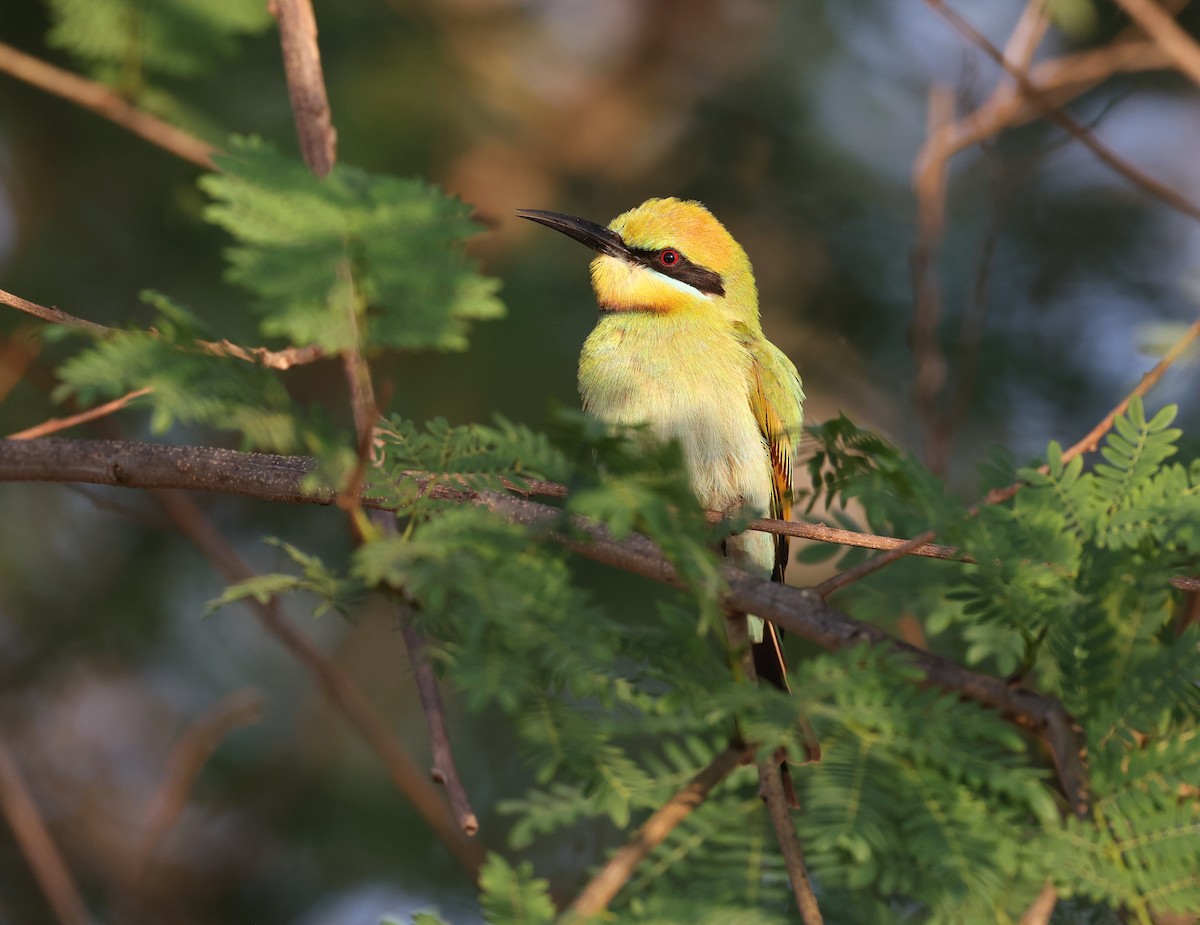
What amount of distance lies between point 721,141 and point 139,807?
3176mm

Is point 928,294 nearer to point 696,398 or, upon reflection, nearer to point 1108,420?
point 696,398

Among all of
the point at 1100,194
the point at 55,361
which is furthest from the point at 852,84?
the point at 55,361

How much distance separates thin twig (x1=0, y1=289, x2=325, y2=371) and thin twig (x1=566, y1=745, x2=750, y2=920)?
0.59 metres

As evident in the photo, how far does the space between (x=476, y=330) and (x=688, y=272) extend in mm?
735

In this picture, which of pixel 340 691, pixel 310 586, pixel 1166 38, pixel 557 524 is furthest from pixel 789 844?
pixel 1166 38

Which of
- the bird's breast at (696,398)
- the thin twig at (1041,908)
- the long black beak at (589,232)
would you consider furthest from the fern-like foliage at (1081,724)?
the long black beak at (589,232)

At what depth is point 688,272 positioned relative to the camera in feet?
11.7

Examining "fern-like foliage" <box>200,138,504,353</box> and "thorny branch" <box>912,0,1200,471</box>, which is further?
"thorny branch" <box>912,0,1200,471</box>

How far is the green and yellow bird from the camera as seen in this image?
312 cm

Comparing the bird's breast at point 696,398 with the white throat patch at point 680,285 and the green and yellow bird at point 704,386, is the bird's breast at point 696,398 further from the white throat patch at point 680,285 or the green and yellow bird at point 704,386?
the white throat patch at point 680,285

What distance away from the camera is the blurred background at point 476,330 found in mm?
3842

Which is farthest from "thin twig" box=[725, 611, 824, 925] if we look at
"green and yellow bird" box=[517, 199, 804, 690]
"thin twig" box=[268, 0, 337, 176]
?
"green and yellow bird" box=[517, 199, 804, 690]

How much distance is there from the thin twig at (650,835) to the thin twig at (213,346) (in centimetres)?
59

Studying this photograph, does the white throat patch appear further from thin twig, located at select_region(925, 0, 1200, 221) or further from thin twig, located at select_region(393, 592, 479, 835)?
thin twig, located at select_region(393, 592, 479, 835)
